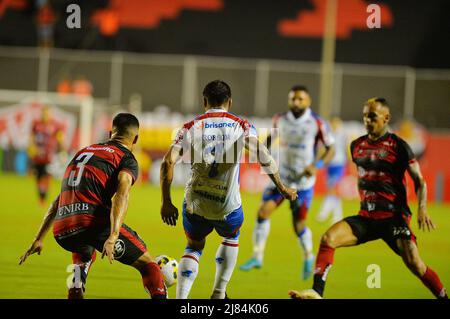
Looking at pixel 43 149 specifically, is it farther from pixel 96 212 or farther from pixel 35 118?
pixel 96 212

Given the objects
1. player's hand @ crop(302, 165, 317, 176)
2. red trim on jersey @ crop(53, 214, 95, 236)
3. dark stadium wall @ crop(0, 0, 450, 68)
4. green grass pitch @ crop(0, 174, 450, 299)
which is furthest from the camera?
dark stadium wall @ crop(0, 0, 450, 68)

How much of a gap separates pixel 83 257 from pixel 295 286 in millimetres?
3260

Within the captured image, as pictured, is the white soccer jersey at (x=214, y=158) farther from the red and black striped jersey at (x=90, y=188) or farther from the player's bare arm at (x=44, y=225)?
the player's bare arm at (x=44, y=225)

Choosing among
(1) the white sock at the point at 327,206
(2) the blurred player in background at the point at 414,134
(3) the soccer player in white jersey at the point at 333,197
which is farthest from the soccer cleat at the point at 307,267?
(2) the blurred player in background at the point at 414,134

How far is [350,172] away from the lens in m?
22.7

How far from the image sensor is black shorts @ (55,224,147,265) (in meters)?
5.92

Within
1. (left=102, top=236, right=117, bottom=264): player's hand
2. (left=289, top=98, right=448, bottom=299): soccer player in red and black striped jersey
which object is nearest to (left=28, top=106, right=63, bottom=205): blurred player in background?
(left=289, top=98, right=448, bottom=299): soccer player in red and black striped jersey

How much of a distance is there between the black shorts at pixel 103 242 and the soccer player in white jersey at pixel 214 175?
1.29ft

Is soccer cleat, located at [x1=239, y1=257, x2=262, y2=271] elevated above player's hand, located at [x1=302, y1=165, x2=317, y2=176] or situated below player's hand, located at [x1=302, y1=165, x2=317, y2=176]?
below

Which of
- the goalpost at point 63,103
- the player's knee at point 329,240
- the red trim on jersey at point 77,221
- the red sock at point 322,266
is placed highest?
the goalpost at point 63,103

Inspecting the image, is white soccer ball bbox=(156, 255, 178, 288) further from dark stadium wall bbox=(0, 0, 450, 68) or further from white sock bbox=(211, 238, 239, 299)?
dark stadium wall bbox=(0, 0, 450, 68)

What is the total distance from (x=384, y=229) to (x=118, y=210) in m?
2.71

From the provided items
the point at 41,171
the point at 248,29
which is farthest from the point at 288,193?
the point at 248,29

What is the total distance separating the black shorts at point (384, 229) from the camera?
694cm
